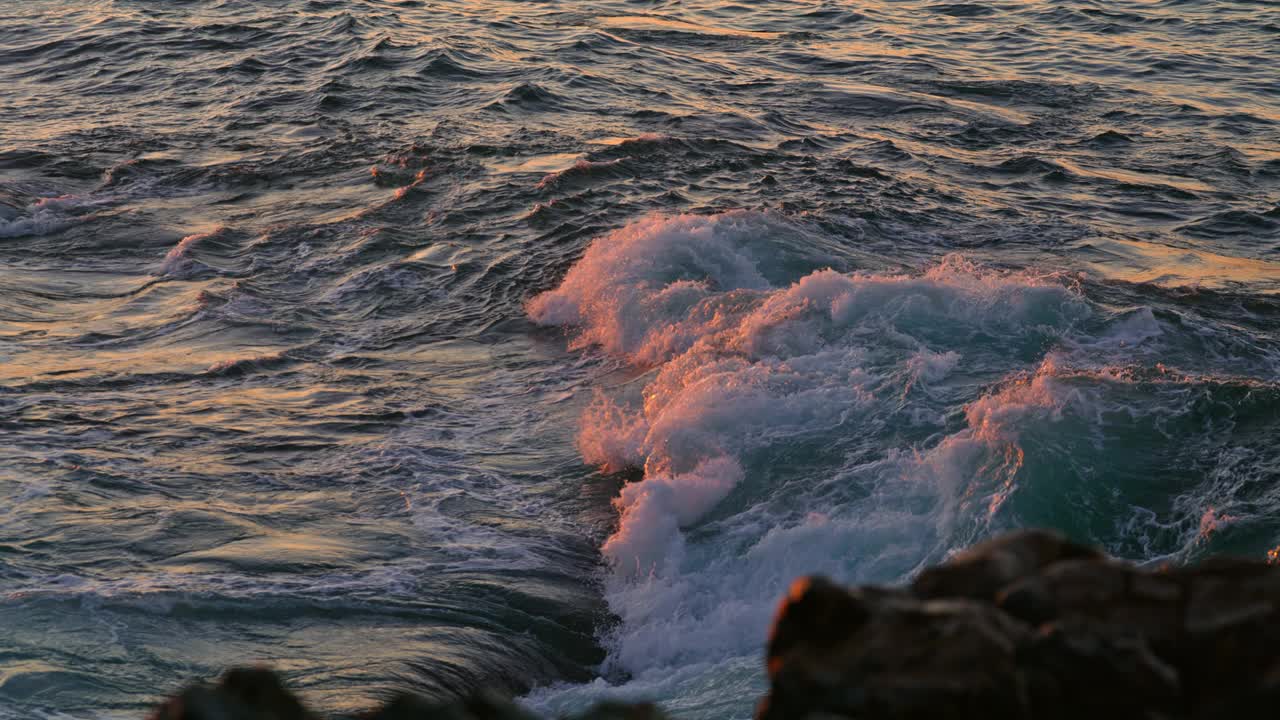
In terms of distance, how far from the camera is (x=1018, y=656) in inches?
97.0

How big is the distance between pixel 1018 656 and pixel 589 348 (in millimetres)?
8423

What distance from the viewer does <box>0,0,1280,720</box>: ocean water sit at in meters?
6.72

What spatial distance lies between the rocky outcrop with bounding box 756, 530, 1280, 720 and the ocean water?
346cm

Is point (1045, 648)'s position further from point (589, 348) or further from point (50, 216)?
point (50, 216)

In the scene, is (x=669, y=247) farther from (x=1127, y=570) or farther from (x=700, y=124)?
(x=1127, y=570)

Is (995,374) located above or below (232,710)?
below

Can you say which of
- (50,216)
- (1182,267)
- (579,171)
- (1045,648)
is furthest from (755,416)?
(50,216)

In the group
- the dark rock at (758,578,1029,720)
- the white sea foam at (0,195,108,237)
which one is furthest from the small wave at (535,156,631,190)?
the dark rock at (758,578,1029,720)

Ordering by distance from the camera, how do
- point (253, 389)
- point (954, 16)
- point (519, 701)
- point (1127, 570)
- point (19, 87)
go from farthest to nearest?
point (954, 16) < point (19, 87) < point (253, 389) < point (519, 701) < point (1127, 570)

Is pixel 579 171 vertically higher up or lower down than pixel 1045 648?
lower down

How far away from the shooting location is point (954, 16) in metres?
22.4

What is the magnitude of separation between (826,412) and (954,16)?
15631mm

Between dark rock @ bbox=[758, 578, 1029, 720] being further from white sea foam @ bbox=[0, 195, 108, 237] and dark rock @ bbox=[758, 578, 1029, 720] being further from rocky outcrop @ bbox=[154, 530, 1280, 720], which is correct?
white sea foam @ bbox=[0, 195, 108, 237]

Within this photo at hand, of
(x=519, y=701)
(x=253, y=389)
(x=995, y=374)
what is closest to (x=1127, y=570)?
(x=519, y=701)
